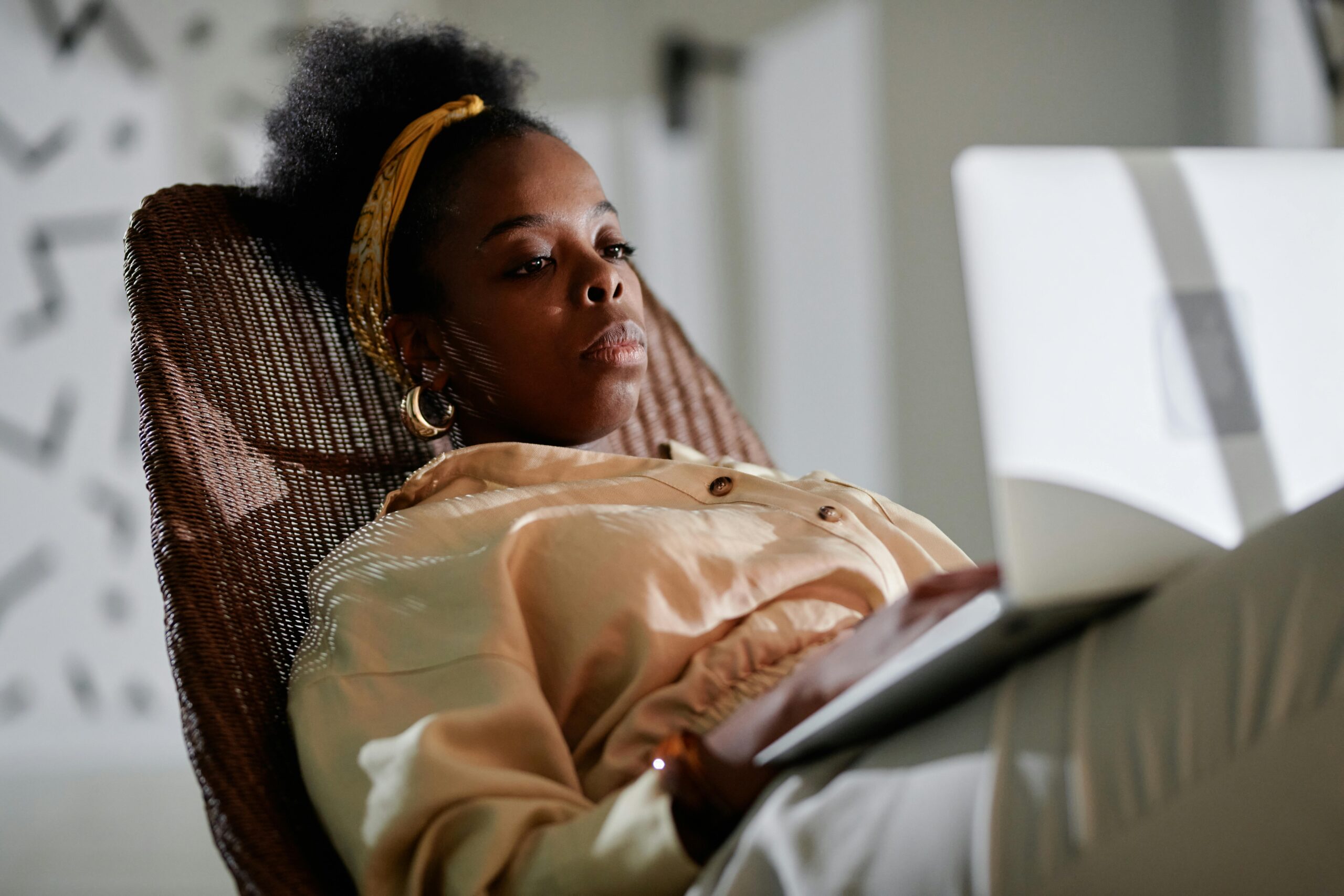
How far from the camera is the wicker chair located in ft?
2.39

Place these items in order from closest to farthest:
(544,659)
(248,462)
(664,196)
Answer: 1. (544,659)
2. (248,462)
3. (664,196)

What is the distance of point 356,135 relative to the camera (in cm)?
111

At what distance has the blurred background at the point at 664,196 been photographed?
6.97 feet

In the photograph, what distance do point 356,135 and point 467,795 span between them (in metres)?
0.72

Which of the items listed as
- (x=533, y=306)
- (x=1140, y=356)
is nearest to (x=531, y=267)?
(x=533, y=306)

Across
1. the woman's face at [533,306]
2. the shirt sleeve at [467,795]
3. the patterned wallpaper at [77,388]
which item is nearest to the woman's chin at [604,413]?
the woman's face at [533,306]

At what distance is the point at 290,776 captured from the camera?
0.75 m

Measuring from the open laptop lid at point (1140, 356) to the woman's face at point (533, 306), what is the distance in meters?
0.53

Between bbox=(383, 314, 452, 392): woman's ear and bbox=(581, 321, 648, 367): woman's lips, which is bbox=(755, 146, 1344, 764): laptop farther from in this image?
bbox=(383, 314, 452, 392): woman's ear

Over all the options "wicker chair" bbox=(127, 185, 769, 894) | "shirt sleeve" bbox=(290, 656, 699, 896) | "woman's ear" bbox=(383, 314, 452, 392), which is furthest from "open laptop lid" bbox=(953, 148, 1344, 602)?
"woman's ear" bbox=(383, 314, 452, 392)

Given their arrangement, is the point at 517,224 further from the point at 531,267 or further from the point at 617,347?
the point at 617,347

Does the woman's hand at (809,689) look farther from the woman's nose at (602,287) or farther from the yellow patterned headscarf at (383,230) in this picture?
the yellow patterned headscarf at (383,230)

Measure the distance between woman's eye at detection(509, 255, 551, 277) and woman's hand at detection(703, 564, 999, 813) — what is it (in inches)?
19.9

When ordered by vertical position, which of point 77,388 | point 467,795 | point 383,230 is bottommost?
point 467,795
